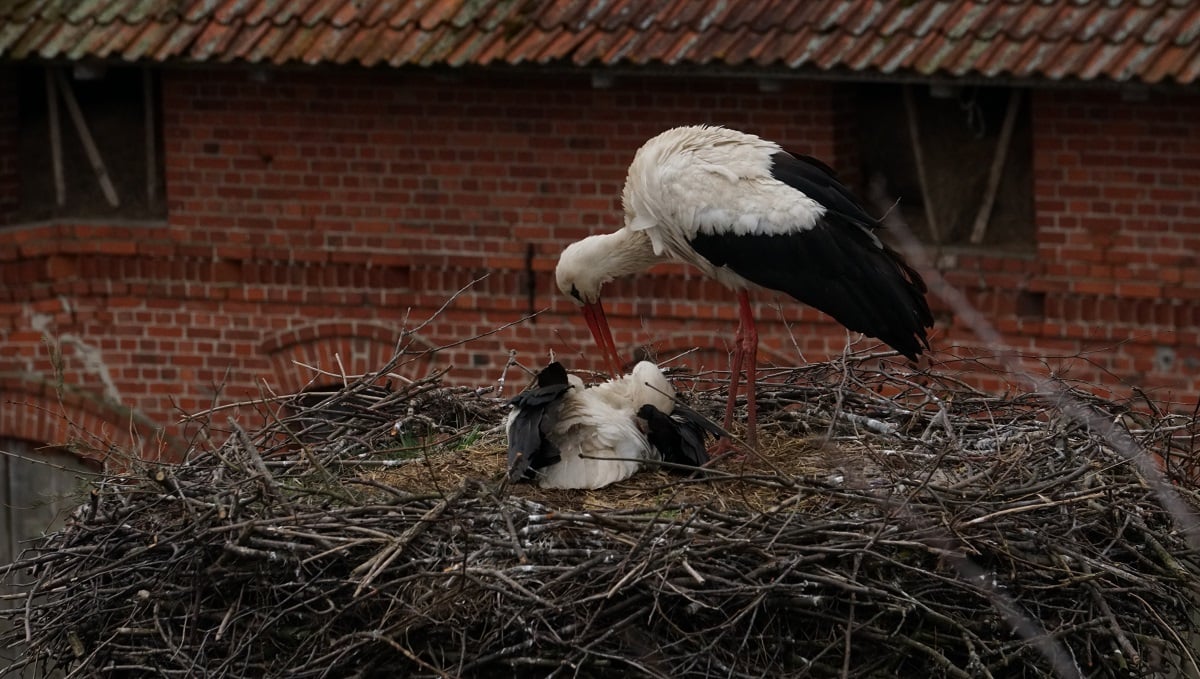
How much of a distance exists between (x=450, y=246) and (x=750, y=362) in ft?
13.7

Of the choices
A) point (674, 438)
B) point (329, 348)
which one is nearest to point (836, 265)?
point (674, 438)

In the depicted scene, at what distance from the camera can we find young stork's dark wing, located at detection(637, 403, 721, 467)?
7312 millimetres

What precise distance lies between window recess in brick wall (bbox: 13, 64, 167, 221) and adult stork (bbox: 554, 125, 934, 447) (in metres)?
5.35

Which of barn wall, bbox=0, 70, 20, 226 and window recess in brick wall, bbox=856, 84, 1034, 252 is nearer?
→ window recess in brick wall, bbox=856, 84, 1034, 252

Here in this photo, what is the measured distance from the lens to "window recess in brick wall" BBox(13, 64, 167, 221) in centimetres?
1264

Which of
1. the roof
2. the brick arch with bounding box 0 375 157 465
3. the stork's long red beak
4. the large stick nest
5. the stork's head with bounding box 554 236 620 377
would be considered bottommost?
the brick arch with bounding box 0 375 157 465

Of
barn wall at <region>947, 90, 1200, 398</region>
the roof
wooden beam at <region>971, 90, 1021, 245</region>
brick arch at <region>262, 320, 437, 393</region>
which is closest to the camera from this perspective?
the roof

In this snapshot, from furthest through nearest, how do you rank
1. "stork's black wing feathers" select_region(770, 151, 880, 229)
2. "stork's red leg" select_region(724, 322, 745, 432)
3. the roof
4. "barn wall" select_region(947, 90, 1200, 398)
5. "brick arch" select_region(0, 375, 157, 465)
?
"brick arch" select_region(0, 375, 157, 465), "barn wall" select_region(947, 90, 1200, 398), the roof, "stork's red leg" select_region(724, 322, 745, 432), "stork's black wing feathers" select_region(770, 151, 880, 229)

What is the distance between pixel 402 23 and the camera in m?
11.2

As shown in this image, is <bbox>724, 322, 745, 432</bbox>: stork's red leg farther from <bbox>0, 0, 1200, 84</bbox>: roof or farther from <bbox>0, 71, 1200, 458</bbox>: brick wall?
<bbox>0, 71, 1200, 458</bbox>: brick wall

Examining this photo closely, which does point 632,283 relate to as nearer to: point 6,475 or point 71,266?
point 71,266

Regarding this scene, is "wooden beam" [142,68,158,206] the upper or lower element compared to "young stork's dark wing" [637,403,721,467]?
upper

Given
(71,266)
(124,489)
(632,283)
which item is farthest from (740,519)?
(71,266)

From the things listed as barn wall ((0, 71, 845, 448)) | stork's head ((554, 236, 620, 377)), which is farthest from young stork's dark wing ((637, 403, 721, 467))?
barn wall ((0, 71, 845, 448))
